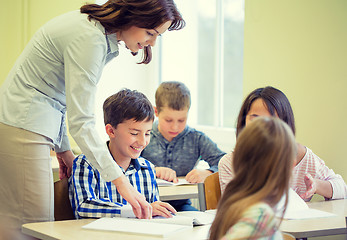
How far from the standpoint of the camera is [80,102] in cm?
173

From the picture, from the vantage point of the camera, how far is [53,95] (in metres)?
1.87

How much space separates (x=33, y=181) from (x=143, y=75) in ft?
10.1

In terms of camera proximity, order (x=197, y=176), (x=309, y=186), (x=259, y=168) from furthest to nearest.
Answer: (x=197, y=176) → (x=309, y=186) → (x=259, y=168)

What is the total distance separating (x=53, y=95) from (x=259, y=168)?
0.97m

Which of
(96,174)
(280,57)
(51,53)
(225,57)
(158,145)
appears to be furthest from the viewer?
(225,57)

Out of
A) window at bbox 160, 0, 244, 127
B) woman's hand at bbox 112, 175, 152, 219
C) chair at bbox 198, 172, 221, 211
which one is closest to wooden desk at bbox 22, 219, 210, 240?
woman's hand at bbox 112, 175, 152, 219

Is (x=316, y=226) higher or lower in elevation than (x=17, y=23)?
lower

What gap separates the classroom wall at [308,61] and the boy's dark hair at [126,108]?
900 mm

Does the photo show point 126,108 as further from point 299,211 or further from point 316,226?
point 316,226

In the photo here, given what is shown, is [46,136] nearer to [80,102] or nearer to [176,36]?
[80,102]

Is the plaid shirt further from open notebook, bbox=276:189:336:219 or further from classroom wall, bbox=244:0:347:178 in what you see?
classroom wall, bbox=244:0:347:178

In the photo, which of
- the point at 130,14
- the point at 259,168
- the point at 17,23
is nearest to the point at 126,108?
the point at 130,14

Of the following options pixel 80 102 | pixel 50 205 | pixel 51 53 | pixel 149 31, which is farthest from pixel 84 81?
pixel 50 205

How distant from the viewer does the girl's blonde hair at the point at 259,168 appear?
3.88 ft
